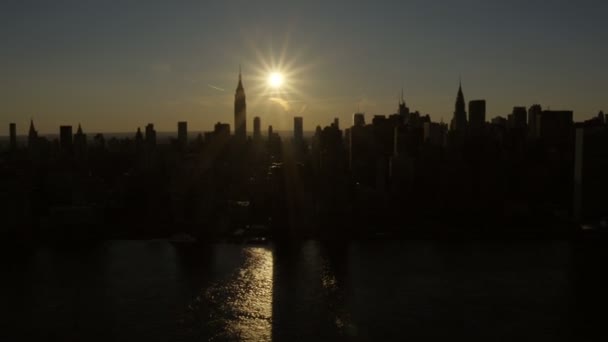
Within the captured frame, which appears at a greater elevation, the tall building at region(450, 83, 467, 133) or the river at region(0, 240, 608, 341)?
the tall building at region(450, 83, 467, 133)

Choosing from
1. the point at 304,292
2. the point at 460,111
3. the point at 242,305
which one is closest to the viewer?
the point at 242,305

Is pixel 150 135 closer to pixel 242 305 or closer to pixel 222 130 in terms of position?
pixel 222 130

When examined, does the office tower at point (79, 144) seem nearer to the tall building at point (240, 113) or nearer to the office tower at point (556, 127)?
the tall building at point (240, 113)

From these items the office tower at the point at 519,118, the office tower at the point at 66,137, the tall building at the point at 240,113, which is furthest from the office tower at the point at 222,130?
the office tower at the point at 519,118

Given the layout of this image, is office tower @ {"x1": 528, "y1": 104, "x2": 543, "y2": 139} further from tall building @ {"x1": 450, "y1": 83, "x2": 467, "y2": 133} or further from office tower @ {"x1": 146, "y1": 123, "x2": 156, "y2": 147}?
office tower @ {"x1": 146, "y1": 123, "x2": 156, "y2": 147}

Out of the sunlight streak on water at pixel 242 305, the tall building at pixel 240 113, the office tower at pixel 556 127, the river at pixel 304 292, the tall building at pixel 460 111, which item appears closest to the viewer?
the sunlight streak on water at pixel 242 305

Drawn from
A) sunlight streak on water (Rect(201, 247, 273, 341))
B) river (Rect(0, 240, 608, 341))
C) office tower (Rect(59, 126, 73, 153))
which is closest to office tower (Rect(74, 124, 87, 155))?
office tower (Rect(59, 126, 73, 153))

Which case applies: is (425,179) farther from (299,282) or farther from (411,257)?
(299,282)

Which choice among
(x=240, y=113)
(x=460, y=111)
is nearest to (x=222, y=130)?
(x=240, y=113)
